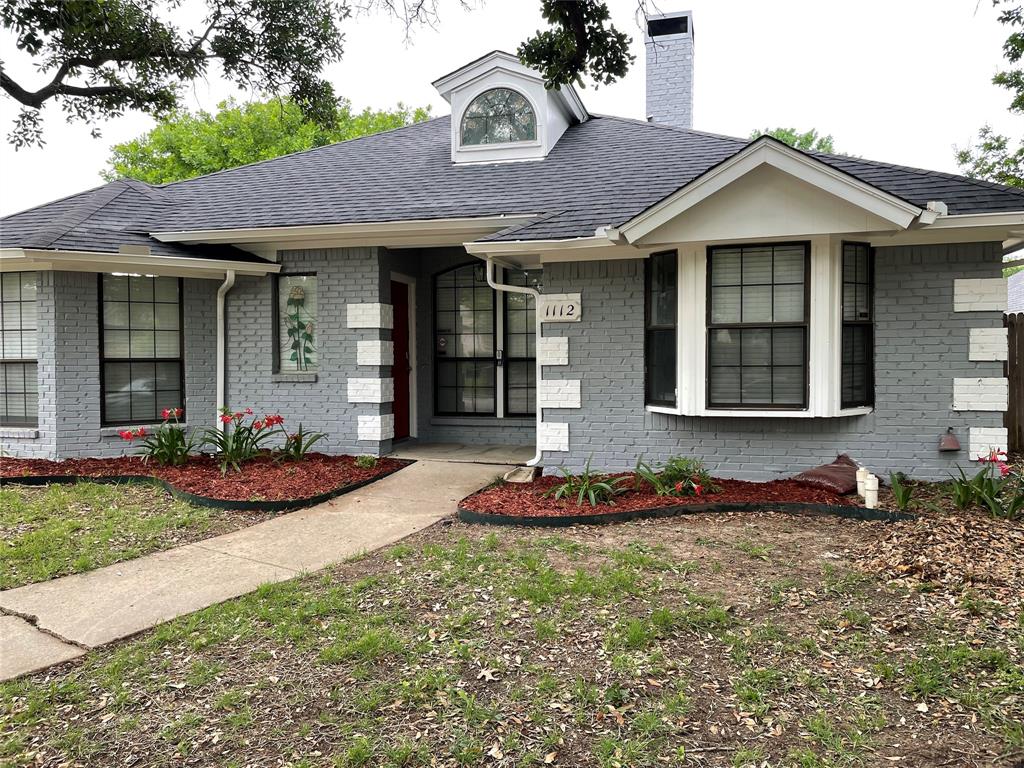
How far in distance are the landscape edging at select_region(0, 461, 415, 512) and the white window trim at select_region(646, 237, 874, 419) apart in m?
3.43

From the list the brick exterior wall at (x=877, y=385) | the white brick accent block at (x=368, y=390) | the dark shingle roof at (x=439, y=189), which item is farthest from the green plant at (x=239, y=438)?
the brick exterior wall at (x=877, y=385)

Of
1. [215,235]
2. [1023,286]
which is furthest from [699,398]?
[1023,286]

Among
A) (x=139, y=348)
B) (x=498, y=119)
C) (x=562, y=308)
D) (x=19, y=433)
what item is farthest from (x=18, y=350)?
(x=498, y=119)

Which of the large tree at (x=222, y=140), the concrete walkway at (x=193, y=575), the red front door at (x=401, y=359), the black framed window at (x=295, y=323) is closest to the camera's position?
the concrete walkway at (x=193, y=575)

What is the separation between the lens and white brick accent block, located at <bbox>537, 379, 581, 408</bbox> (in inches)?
308

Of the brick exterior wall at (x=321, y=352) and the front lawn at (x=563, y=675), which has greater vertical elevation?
the brick exterior wall at (x=321, y=352)

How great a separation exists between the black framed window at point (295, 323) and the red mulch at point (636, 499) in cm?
355

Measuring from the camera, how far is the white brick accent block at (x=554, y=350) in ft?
25.6

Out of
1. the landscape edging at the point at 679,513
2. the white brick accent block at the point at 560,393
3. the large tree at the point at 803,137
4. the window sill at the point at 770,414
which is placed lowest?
the landscape edging at the point at 679,513

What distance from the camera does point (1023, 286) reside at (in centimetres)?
2912

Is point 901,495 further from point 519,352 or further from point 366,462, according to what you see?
point 366,462

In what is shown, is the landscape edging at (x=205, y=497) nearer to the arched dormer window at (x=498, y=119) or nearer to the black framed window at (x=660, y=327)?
the black framed window at (x=660, y=327)

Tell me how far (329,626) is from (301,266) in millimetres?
6218

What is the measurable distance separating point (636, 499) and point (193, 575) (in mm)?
3808
